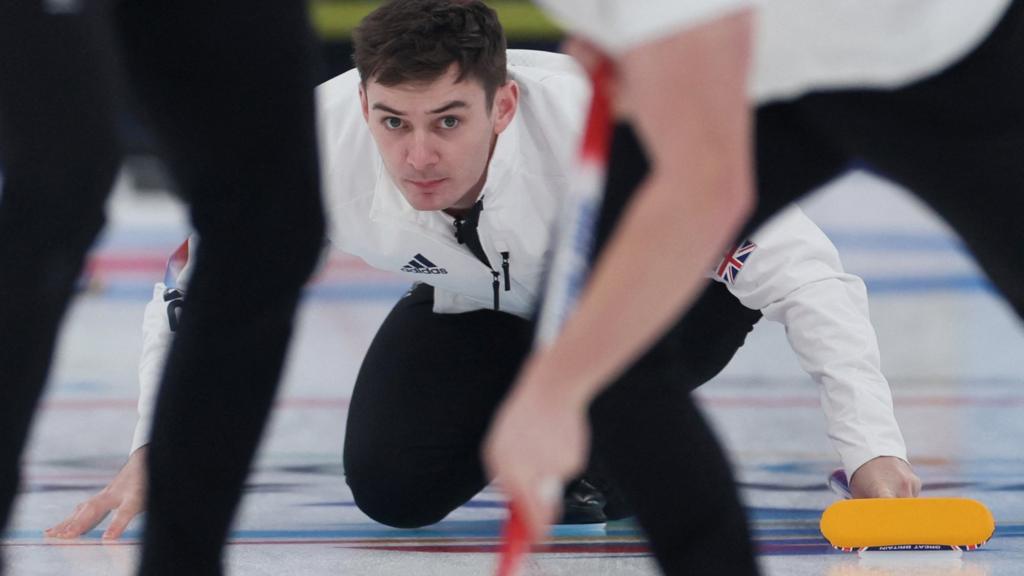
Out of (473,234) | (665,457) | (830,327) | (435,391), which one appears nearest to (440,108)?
(473,234)

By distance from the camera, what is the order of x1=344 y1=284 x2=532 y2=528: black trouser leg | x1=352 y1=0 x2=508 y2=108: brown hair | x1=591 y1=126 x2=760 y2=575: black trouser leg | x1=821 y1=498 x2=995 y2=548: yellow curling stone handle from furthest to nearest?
x1=344 y1=284 x2=532 y2=528: black trouser leg → x1=352 y1=0 x2=508 y2=108: brown hair → x1=821 y1=498 x2=995 y2=548: yellow curling stone handle → x1=591 y1=126 x2=760 y2=575: black trouser leg

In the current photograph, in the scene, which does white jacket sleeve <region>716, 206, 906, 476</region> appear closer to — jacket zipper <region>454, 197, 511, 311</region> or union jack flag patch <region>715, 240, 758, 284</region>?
union jack flag patch <region>715, 240, 758, 284</region>

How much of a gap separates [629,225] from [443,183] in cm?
129

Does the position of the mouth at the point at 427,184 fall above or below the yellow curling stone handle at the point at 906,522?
above

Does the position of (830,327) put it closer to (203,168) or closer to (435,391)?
(435,391)

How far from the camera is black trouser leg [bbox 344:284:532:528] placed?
2.29 meters

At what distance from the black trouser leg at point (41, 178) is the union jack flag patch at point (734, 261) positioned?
3.29 feet

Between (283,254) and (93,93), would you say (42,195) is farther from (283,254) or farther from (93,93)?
(283,254)

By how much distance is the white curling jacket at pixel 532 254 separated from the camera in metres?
2.04

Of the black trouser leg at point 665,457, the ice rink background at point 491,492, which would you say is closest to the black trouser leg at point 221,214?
the black trouser leg at point 665,457

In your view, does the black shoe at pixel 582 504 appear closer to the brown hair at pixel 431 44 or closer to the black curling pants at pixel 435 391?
the black curling pants at pixel 435 391

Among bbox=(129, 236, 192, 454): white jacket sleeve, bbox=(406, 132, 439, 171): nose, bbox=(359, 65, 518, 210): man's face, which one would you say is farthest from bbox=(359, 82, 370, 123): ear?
bbox=(129, 236, 192, 454): white jacket sleeve

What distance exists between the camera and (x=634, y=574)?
1946 mm

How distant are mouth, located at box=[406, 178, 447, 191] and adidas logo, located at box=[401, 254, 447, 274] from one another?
143 mm
